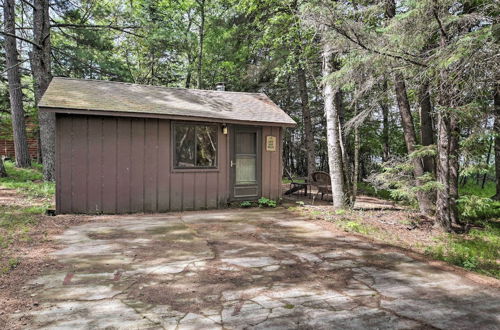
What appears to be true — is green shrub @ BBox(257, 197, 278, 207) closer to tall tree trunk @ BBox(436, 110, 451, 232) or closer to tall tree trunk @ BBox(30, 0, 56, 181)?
tall tree trunk @ BBox(436, 110, 451, 232)

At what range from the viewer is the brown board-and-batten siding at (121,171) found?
21.1ft

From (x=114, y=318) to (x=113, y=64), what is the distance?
45.0 ft

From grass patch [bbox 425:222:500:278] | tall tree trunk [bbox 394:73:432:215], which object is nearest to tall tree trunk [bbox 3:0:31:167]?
tall tree trunk [bbox 394:73:432:215]

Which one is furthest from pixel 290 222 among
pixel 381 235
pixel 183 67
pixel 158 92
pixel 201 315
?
pixel 183 67

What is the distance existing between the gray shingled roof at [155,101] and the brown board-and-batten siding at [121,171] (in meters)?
0.30

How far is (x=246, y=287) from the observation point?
3121mm

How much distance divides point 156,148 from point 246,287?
15.7 feet

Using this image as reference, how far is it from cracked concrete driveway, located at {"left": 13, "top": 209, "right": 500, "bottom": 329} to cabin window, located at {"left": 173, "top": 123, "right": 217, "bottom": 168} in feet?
8.69

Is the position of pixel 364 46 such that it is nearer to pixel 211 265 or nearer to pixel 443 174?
pixel 443 174

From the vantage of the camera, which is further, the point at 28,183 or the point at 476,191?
the point at 476,191

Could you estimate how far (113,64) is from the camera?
1398cm

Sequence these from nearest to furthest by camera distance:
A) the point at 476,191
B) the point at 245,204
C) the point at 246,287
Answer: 1. the point at 246,287
2. the point at 245,204
3. the point at 476,191

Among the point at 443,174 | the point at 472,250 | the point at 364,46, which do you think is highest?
the point at 364,46

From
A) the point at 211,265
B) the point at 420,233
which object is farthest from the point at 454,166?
the point at 211,265
